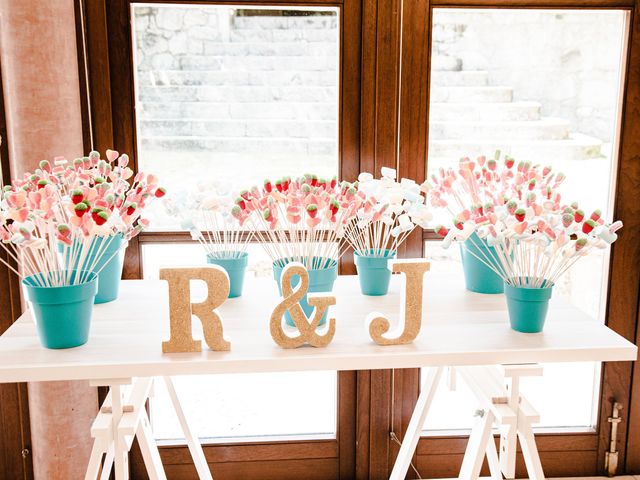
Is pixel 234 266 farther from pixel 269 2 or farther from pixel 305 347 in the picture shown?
pixel 269 2

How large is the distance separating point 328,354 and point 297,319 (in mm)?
118

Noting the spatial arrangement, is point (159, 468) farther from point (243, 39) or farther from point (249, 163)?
point (243, 39)

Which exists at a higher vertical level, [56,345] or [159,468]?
[56,345]

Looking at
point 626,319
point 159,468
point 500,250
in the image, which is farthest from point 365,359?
point 626,319

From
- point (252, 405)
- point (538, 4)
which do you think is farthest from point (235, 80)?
point (252, 405)

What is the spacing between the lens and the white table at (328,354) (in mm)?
1590

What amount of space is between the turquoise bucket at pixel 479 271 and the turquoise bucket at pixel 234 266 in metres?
0.68

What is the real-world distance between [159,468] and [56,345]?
47 cm

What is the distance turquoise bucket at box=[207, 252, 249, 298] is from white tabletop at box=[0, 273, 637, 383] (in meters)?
0.04

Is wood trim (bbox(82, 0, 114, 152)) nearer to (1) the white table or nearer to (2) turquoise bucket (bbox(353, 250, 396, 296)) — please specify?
(1) the white table

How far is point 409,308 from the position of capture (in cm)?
169

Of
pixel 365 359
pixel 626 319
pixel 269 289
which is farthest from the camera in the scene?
pixel 626 319

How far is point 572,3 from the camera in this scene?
237 centimetres

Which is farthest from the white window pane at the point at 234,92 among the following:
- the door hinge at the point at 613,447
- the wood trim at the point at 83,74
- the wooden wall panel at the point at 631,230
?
the door hinge at the point at 613,447
